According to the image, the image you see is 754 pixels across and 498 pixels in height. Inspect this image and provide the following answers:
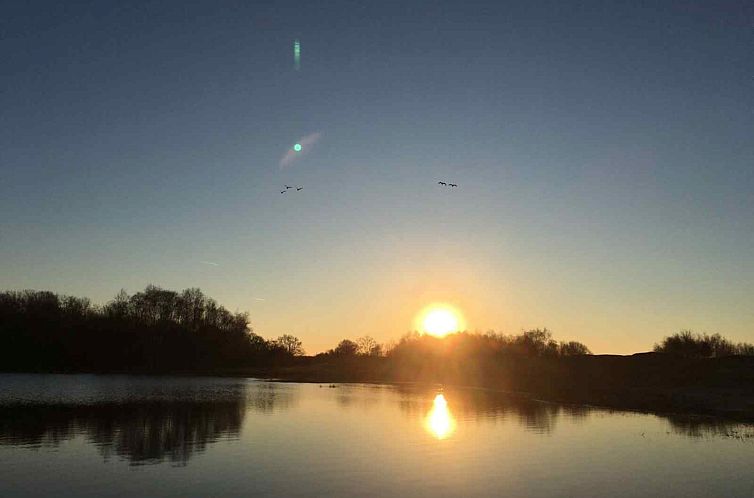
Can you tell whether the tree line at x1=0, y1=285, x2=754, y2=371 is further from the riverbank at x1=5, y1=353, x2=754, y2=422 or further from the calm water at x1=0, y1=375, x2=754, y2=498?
the calm water at x1=0, y1=375, x2=754, y2=498

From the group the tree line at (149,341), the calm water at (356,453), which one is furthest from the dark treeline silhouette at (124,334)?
the calm water at (356,453)

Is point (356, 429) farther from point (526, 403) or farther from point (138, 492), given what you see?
point (526, 403)

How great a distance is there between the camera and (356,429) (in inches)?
1779

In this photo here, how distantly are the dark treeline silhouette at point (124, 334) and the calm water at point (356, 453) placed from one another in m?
89.4

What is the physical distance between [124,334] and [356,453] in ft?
439

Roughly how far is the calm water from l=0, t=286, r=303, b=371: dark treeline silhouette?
8942 centimetres

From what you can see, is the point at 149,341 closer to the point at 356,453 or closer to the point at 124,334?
the point at 124,334

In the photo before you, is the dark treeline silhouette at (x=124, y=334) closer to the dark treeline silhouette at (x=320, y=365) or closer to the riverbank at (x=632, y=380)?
the dark treeline silhouette at (x=320, y=365)

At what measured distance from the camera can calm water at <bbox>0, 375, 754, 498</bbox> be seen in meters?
24.8

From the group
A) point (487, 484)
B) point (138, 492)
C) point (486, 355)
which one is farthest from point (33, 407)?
point (486, 355)

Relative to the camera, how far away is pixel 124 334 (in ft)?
499

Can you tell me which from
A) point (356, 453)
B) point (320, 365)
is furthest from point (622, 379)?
point (320, 365)

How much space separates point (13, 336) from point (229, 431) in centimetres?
11747

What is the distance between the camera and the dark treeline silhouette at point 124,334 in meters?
137
